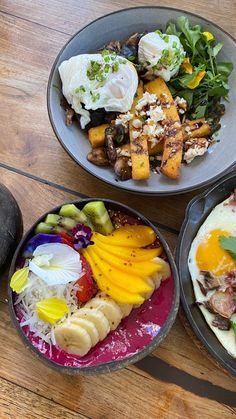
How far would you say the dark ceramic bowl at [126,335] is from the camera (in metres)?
1.41

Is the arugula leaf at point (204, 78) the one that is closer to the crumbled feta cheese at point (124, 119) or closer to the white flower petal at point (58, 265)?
the crumbled feta cheese at point (124, 119)

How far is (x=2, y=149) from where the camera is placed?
5.90 feet

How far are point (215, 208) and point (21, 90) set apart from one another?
0.71 metres

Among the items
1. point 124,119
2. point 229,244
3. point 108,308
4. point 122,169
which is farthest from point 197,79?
point 108,308

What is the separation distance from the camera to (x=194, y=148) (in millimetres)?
1649

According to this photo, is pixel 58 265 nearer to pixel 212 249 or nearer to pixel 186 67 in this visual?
pixel 212 249

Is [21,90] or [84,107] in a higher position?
[84,107]

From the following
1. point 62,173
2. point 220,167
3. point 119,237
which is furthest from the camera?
point 62,173

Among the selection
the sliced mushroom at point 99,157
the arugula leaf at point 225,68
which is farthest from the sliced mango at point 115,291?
the arugula leaf at point 225,68

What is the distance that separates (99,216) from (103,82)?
0.41 metres

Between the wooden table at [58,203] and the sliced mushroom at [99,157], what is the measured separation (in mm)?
111

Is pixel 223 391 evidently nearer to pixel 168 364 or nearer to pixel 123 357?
pixel 168 364

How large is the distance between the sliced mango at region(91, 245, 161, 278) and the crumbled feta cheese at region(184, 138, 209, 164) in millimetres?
336

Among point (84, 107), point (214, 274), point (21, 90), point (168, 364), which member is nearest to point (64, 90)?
point (84, 107)
